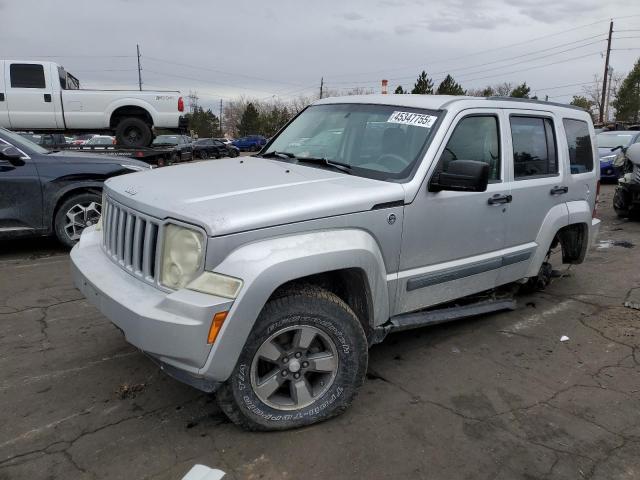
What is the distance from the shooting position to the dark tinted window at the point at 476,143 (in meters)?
3.54

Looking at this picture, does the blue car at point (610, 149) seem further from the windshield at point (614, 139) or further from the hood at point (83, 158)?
the hood at point (83, 158)

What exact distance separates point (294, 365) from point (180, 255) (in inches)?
33.6

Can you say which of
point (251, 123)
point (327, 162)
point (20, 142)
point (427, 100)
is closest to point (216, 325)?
point (327, 162)

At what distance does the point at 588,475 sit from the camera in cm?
259

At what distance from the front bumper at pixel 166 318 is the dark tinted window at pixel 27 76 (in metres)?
11.0

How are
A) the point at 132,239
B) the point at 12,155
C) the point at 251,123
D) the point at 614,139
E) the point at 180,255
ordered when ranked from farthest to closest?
the point at 251,123
the point at 614,139
the point at 12,155
the point at 132,239
the point at 180,255

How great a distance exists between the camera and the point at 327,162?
140 inches

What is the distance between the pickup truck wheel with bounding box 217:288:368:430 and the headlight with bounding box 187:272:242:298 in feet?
0.88

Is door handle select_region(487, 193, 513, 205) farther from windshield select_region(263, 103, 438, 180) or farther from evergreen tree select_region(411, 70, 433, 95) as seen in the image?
evergreen tree select_region(411, 70, 433, 95)

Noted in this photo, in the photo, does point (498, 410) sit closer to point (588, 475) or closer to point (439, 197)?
point (588, 475)

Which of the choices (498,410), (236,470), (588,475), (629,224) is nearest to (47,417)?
(236,470)

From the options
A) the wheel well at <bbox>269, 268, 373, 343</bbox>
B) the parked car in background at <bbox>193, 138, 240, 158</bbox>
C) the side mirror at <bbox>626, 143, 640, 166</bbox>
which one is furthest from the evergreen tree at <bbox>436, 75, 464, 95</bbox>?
the wheel well at <bbox>269, 268, 373, 343</bbox>

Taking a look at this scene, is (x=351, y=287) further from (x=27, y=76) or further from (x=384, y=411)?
(x=27, y=76)

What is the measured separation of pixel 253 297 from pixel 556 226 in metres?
3.11
